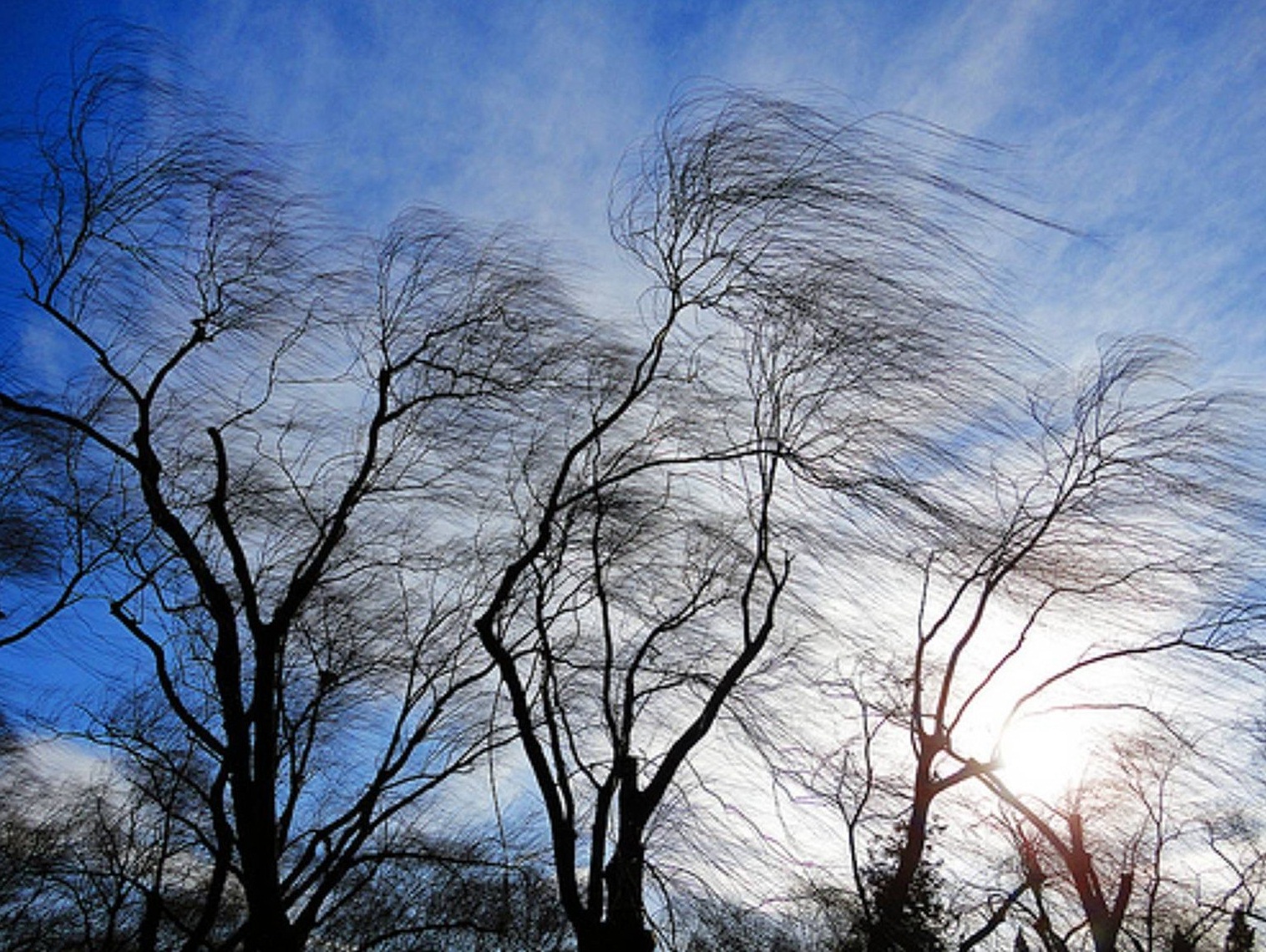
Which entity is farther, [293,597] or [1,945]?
[1,945]

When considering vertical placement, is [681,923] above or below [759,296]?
below

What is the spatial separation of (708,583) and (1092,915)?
27.7 feet

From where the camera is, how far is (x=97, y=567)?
7.39 metres

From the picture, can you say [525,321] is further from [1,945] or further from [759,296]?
[1,945]

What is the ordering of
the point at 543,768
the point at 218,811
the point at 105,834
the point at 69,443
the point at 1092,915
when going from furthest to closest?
the point at 1092,915 < the point at 105,834 < the point at 69,443 < the point at 218,811 < the point at 543,768

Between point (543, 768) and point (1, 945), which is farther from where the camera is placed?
point (1, 945)

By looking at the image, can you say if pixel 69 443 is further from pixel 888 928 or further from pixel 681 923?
pixel 888 928

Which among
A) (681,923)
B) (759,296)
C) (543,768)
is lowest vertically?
(681,923)

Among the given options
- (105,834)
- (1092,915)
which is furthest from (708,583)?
(1092,915)

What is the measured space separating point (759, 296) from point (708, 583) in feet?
6.86

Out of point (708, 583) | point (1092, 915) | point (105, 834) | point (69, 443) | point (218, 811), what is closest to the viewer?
point (218, 811)

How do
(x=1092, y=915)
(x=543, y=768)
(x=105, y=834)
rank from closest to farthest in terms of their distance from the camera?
1. (x=543, y=768)
2. (x=105, y=834)
3. (x=1092, y=915)

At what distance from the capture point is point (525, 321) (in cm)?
609

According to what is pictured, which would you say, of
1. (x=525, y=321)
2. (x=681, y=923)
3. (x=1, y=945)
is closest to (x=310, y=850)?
(x=681, y=923)
